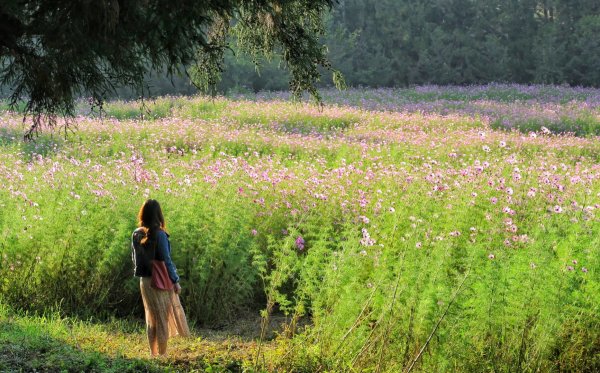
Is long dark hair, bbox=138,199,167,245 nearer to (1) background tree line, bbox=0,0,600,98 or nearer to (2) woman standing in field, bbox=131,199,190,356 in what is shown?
(2) woman standing in field, bbox=131,199,190,356

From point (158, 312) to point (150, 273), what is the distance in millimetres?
299

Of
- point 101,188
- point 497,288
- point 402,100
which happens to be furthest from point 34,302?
point 402,100

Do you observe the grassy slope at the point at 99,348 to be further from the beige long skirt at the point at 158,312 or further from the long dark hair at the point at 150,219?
the long dark hair at the point at 150,219

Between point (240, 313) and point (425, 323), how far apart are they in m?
2.83

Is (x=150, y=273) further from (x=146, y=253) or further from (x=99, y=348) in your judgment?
(x=99, y=348)

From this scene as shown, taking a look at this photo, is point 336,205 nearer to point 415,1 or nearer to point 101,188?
point 101,188

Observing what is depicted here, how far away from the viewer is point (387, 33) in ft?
116

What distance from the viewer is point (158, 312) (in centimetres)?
582

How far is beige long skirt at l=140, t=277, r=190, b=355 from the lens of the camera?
582 cm

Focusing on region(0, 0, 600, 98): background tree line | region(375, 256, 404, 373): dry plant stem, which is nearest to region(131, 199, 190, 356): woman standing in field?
region(375, 256, 404, 373): dry plant stem

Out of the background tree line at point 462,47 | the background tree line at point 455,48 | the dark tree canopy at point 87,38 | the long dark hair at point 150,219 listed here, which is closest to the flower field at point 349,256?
the long dark hair at point 150,219

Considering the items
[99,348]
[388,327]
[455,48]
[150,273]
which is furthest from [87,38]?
[455,48]

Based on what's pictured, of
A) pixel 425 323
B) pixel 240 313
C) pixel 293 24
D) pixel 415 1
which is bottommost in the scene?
pixel 240 313

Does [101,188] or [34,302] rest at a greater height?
[101,188]
